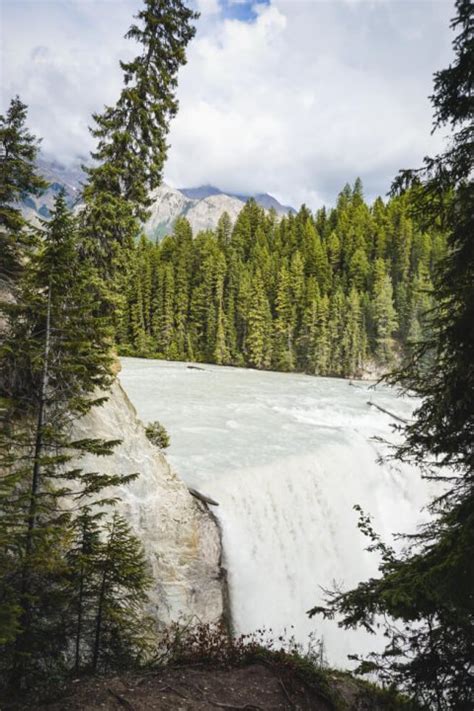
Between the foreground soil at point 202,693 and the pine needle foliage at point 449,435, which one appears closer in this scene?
the pine needle foliage at point 449,435

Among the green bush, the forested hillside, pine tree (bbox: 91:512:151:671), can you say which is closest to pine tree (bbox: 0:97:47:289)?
pine tree (bbox: 91:512:151:671)

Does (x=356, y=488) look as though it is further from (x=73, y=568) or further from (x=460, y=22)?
(x=460, y=22)

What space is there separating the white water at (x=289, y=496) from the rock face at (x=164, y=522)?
638mm

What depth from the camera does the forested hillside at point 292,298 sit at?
5272cm

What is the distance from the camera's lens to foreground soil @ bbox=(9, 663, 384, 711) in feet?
16.8

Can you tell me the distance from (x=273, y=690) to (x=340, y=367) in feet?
153

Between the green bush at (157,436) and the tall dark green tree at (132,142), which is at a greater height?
the tall dark green tree at (132,142)

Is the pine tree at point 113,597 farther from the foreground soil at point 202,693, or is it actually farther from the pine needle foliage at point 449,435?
the pine needle foliage at point 449,435

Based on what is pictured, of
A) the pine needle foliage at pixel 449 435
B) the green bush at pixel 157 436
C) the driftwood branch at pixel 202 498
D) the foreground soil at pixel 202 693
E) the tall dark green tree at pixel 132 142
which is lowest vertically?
the foreground soil at pixel 202 693

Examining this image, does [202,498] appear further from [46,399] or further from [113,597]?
[46,399]

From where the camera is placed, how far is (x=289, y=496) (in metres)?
13.0

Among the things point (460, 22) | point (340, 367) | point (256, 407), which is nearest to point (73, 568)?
point (460, 22)

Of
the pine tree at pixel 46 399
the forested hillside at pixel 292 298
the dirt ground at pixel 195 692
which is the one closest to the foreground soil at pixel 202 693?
the dirt ground at pixel 195 692

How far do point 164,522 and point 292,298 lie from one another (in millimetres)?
50289
